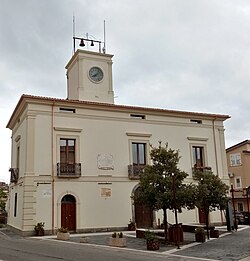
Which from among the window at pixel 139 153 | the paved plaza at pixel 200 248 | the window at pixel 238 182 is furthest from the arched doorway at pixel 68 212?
the window at pixel 238 182

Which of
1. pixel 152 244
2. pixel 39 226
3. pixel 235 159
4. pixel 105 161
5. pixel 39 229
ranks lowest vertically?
pixel 152 244

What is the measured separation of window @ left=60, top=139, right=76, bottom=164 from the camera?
2378cm

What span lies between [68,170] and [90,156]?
187 centimetres

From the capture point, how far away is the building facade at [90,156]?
74.7ft

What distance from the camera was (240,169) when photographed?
134ft

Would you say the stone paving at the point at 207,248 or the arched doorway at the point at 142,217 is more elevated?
the arched doorway at the point at 142,217

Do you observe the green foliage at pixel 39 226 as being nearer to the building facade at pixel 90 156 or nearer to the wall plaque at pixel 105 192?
the building facade at pixel 90 156

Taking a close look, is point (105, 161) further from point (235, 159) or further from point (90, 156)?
point (235, 159)

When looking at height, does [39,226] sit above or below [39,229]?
above

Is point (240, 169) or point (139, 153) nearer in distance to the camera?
point (139, 153)

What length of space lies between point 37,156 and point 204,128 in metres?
13.1

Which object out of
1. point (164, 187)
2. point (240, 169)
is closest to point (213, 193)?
point (164, 187)

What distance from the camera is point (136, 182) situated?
25359 millimetres

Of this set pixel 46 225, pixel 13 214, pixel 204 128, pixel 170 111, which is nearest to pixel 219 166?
pixel 204 128
